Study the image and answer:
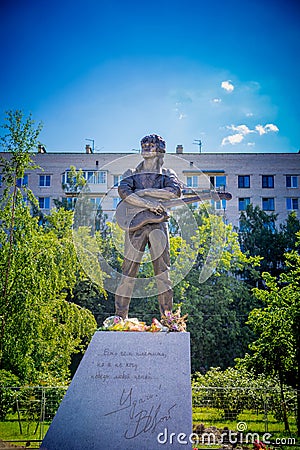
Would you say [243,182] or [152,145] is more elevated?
[243,182]

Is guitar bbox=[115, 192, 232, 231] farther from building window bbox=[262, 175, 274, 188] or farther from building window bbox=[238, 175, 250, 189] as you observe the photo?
building window bbox=[262, 175, 274, 188]

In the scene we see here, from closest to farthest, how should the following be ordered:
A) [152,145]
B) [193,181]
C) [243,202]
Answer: [152,145]
[193,181]
[243,202]

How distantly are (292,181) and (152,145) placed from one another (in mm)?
22089

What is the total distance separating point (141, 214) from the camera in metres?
6.26

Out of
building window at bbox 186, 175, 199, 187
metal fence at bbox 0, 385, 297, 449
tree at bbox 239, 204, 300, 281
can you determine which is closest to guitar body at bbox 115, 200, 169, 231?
metal fence at bbox 0, 385, 297, 449

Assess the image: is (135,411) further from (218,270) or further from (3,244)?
(218,270)

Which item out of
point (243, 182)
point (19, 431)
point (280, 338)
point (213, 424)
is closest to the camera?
point (19, 431)

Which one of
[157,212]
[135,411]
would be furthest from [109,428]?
[157,212]

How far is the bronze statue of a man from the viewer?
6086 mm

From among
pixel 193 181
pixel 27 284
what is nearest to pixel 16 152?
pixel 27 284

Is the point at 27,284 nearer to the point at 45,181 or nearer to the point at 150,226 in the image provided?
the point at 150,226

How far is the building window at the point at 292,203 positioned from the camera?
2714 centimetres

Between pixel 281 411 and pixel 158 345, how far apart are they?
21.6ft
